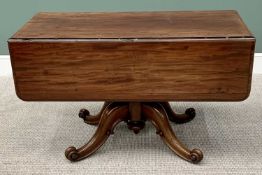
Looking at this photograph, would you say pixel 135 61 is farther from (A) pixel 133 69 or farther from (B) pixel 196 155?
(B) pixel 196 155

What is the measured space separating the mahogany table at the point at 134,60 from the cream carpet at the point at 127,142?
1.07ft

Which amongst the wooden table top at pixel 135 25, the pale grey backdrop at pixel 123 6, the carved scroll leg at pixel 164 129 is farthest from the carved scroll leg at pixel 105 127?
the pale grey backdrop at pixel 123 6

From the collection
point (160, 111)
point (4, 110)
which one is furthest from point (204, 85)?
point (4, 110)

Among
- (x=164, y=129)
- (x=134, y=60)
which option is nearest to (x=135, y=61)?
(x=134, y=60)

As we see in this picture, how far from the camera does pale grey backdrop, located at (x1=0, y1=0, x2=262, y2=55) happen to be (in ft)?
8.01

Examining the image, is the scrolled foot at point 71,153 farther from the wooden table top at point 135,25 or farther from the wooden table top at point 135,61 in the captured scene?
the wooden table top at point 135,25

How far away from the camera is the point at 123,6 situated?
2488 mm

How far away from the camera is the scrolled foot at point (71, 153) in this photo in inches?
69.9

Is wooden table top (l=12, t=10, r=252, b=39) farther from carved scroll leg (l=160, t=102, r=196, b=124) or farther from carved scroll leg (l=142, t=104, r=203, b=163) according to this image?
carved scroll leg (l=160, t=102, r=196, b=124)

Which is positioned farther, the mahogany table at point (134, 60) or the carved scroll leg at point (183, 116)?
the carved scroll leg at point (183, 116)

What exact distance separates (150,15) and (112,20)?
0.18 meters

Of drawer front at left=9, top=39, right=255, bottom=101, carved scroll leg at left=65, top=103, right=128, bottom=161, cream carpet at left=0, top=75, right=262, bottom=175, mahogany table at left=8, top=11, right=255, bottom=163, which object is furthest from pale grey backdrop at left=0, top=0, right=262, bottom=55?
drawer front at left=9, top=39, right=255, bottom=101

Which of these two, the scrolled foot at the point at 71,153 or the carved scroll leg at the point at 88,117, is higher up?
the scrolled foot at the point at 71,153

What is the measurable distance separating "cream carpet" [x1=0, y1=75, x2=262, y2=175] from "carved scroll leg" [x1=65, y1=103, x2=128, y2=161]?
4 cm
